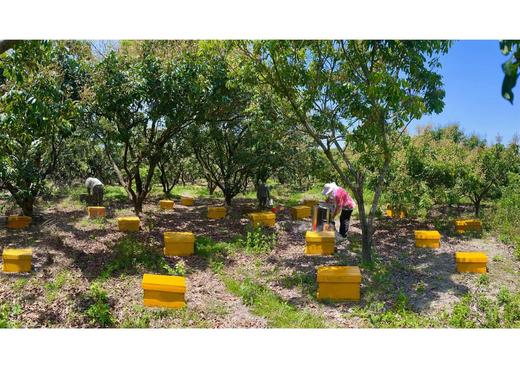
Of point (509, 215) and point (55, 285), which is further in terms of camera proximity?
point (509, 215)

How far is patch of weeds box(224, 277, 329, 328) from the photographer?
11.9ft

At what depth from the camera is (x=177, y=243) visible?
16.6ft

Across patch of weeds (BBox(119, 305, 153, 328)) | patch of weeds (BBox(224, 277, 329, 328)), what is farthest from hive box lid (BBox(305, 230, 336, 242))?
patch of weeds (BBox(119, 305, 153, 328))

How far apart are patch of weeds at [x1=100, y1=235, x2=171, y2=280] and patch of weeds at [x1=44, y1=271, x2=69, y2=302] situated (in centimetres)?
39

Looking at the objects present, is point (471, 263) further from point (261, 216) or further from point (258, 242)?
point (261, 216)

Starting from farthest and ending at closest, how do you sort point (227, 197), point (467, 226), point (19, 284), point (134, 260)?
point (227, 197) → point (467, 226) → point (134, 260) → point (19, 284)

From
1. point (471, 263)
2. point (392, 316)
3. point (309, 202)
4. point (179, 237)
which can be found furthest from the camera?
point (309, 202)

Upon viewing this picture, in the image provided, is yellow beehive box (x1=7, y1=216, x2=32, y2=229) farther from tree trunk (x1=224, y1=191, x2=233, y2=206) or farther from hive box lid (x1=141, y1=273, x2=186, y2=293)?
tree trunk (x1=224, y1=191, x2=233, y2=206)

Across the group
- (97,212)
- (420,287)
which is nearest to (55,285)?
A: (97,212)

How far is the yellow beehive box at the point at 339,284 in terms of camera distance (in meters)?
3.88

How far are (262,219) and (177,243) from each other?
1.83 meters

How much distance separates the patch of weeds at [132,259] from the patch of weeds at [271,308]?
984 mm

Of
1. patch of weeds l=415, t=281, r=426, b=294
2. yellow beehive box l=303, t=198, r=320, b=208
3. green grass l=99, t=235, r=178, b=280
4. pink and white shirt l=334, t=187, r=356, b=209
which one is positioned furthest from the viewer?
yellow beehive box l=303, t=198, r=320, b=208
